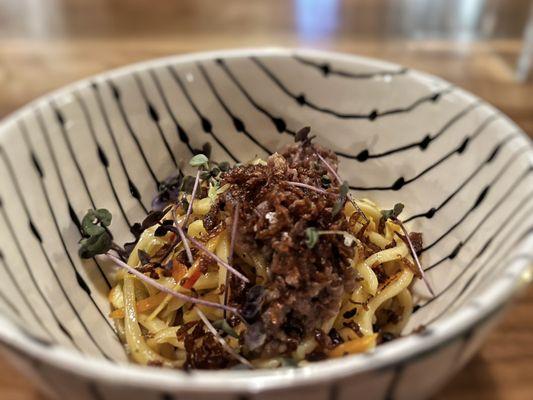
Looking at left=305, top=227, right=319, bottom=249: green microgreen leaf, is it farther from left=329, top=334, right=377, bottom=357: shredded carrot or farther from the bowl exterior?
the bowl exterior

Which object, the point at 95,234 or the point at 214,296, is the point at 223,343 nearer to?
the point at 214,296

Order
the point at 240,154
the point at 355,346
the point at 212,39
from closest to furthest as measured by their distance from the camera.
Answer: the point at 355,346, the point at 240,154, the point at 212,39

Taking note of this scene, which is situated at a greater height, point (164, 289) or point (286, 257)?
point (286, 257)

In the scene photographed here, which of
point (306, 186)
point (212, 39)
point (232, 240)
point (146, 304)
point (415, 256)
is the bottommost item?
point (146, 304)

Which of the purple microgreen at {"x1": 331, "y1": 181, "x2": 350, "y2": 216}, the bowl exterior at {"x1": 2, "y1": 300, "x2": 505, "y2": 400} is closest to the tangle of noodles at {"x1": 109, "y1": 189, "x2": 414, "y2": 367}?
the purple microgreen at {"x1": 331, "y1": 181, "x2": 350, "y2": 216}

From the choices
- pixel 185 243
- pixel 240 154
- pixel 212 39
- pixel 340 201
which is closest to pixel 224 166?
pixel 240 154

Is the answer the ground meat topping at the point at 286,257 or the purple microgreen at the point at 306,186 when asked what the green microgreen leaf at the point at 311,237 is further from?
the purple microgreen at the point at 306,186

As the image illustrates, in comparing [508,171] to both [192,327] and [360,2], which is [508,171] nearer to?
[192,327]
